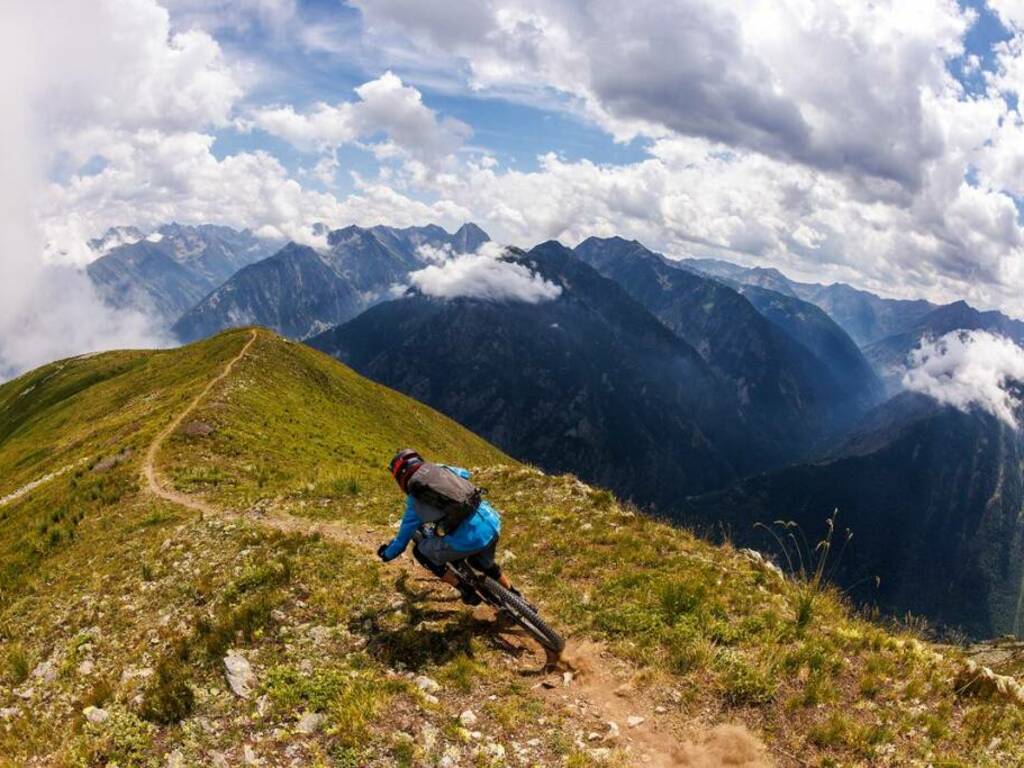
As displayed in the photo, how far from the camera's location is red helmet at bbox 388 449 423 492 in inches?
459

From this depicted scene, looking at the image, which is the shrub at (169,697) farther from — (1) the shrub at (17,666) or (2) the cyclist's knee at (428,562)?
(1) the shrub at (17,666)

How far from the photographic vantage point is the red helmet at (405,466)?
38.2 ft

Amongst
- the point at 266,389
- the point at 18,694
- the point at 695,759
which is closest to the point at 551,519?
the point at 695,759

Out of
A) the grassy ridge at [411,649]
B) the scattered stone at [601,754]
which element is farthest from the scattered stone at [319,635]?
the scattered stone at [601,754]

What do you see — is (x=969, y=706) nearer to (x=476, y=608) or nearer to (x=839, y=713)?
(x=839, y=713)

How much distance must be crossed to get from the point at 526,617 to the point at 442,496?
2807 mm

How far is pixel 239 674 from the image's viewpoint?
10719 mm

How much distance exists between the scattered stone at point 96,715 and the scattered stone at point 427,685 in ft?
17.6

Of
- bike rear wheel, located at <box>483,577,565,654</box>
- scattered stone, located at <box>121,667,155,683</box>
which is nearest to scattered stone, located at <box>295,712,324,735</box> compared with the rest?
bike rear wheel, located at <box>483,577,565,654</box>

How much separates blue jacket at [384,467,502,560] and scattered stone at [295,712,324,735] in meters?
2.79

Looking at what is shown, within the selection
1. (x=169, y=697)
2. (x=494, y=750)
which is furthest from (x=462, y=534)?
(x=169, y=697)

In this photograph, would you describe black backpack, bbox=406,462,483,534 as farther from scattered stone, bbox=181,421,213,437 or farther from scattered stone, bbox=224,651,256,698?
scattered stone, bbox=181,421,213,437

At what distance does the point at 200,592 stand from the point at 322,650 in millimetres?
5620

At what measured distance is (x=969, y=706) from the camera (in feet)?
31.3
